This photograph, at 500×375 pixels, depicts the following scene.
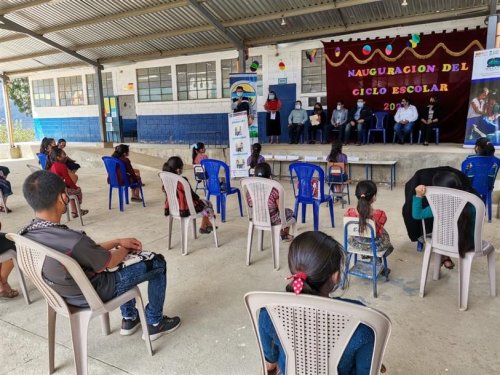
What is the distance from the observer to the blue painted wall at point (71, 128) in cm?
1372

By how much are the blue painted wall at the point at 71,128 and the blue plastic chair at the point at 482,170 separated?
12.4 meters

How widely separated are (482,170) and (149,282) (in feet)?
12.2

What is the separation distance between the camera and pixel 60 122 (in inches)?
570

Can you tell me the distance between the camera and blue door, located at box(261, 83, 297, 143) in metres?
9.83

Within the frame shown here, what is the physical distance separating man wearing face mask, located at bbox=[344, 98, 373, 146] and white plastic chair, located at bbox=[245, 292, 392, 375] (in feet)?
24.1

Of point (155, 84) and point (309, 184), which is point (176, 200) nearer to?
A: point (309, 184)

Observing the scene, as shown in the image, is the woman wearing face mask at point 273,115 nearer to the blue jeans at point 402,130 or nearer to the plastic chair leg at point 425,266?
the blue jeans at point 402,130

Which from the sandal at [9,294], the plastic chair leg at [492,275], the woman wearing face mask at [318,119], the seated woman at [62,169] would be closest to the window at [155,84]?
the woman wearing face mask at [318,119]

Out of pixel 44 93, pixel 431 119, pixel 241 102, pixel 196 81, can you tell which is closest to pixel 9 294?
pixel 241 102

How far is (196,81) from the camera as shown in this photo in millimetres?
11383

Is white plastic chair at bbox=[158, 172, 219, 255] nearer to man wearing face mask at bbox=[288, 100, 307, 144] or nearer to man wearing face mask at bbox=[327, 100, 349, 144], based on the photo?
man wearing face mask at bbox=[327, 100, 349, 144]

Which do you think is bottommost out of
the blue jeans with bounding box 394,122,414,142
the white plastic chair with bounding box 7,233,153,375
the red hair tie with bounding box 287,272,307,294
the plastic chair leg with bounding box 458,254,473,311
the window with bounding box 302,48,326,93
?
the plastic chair leg with bounding box 458,254,473,311

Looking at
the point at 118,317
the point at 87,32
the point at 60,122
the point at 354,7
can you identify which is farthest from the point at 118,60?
the point at 118,317

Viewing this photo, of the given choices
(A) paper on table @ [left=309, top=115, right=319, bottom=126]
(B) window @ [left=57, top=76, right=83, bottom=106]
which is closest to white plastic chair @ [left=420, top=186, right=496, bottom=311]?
(A) paper on table @ [left=309, top=115, right=319, bottom=126]
